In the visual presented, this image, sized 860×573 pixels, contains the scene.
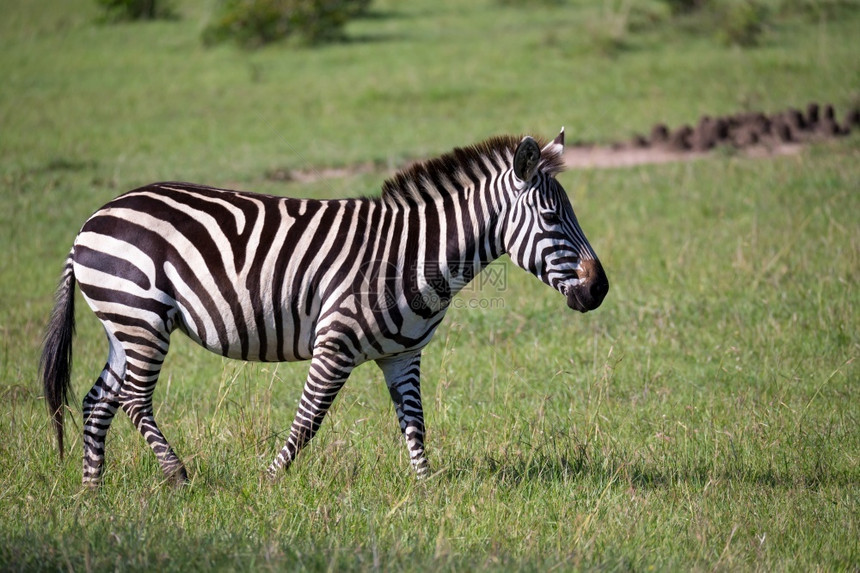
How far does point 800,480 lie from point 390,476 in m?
2.47

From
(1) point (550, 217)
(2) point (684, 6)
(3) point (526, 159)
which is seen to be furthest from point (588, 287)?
(2) point (684, 6)

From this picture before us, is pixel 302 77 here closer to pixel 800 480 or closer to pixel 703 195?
pixel 703 195

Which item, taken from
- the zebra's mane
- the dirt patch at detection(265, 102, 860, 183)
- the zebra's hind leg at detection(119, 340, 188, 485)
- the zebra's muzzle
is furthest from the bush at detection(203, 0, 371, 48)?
the zebra's muzzle

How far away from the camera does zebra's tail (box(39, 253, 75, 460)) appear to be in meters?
5.50

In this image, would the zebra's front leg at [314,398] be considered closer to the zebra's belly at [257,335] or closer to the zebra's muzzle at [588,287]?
the zebra's belly at [257,335]

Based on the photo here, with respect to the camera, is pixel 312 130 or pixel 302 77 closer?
pixel 312 130

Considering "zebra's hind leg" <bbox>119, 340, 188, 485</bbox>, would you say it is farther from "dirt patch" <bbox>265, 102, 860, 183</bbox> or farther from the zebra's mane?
"dirt patch" <bbox>265, 102, 860, 183</bbox>

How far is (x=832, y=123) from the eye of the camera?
15297 millimetres

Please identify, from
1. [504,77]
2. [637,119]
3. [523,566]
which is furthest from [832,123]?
[523,566]

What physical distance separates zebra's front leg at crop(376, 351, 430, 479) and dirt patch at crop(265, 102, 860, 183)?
948 cm

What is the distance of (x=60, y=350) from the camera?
5.53 metres

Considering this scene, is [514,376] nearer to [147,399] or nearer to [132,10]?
[147,399]

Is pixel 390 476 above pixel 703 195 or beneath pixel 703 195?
beneath

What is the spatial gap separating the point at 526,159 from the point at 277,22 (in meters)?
20.0
